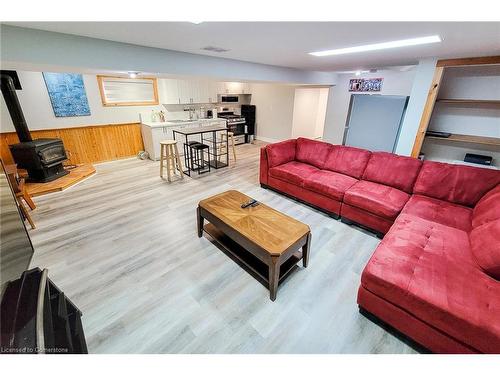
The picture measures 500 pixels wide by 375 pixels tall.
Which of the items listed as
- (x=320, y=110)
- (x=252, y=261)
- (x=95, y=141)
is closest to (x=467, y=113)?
(x=252, y=261)

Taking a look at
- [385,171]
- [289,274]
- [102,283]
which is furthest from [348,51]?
[102,283]

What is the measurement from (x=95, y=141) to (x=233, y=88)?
4220 millimetres

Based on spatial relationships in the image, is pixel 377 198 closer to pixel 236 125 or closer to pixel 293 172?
pixel 293 172

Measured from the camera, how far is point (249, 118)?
7293 mm

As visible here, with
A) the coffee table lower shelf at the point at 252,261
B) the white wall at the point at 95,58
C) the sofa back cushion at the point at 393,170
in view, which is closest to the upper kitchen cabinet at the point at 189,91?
the white wall at the point at 95,58

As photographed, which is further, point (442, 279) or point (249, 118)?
point (249, 118)

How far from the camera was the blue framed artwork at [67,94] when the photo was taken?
4145 mm

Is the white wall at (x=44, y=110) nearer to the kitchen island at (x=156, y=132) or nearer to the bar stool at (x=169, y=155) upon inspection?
the kitchen island at (x=156, y=132)

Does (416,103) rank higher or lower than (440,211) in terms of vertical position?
higher

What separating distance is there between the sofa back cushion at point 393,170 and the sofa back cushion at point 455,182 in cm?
8

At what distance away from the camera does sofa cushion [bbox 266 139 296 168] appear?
366 cm

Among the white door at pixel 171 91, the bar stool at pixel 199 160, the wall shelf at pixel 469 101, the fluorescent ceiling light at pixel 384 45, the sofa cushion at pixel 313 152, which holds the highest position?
the fluorescent ceiling light at pixel 384 45

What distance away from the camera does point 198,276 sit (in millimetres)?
2076

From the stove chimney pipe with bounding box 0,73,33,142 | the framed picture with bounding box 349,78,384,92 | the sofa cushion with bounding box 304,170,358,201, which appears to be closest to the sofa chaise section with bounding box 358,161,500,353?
the sofa cushion with bounding box 304,170,358,201
